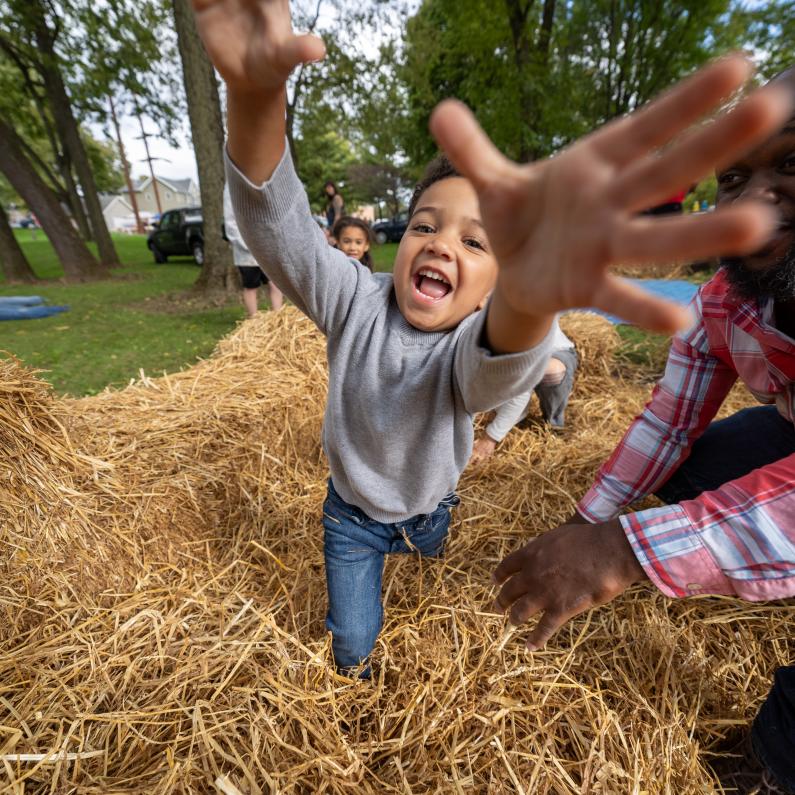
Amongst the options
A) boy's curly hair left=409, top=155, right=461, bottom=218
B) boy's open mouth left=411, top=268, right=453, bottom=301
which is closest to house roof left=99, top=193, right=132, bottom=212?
boy's curly hair left=409, top=155, right=461, bottom=218

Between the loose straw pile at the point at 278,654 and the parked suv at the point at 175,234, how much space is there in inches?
557

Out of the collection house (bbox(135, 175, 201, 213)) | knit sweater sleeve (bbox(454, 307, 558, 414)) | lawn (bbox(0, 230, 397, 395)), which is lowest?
lawn (bbox(0, 230, 397, 395))

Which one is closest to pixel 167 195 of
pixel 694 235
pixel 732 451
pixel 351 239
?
pixel 351 239

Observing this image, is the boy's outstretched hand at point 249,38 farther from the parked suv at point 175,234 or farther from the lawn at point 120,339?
the parked suv at point 175,234

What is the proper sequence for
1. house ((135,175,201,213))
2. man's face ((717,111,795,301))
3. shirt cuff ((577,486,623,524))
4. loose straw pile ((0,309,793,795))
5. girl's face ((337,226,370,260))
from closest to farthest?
1. man's face ((717,111,795,301))
2. loose straw pile ((0,309,793,795))
3. shirt cuff ((577,486,623,524))
4. girl's face ((337,226,370,260))
5. house ((135,175,201,213))

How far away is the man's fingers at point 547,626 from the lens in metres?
1.03

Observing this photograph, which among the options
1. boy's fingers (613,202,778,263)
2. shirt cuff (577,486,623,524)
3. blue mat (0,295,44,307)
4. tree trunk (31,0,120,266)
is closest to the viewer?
boy's fingers (613,202,778,263)

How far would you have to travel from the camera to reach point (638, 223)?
52 centimetres

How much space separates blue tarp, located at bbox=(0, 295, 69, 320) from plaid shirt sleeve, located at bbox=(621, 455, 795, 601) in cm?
741

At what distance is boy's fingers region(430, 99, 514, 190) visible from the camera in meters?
0.58

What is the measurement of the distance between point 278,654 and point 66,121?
16.6 meters

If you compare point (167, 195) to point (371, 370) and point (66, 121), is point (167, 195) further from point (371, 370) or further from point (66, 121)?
point (371, 370)

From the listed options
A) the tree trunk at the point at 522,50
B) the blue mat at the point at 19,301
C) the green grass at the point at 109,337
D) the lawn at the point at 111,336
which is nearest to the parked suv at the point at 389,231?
the tree trunk at the point at 522,50

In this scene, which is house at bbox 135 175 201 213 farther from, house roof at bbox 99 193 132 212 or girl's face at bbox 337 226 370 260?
girl's face at bbox 337 226 370 260
